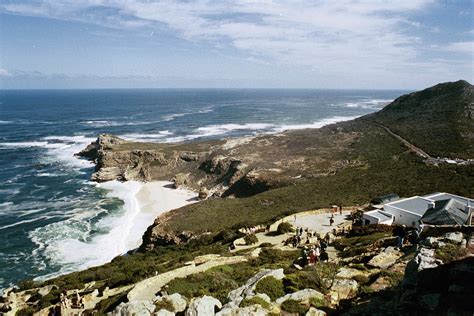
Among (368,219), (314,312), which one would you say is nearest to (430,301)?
(314,312)

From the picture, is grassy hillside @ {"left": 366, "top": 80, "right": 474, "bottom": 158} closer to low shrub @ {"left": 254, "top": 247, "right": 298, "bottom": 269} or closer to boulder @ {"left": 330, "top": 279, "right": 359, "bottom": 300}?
low shrub @ {"left": 254, "top": 247, "right": 298, "bottom": 269}

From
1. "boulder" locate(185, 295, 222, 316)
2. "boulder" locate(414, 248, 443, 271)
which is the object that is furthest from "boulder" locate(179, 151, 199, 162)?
"boulder" locate(414, 248, 443, 271)

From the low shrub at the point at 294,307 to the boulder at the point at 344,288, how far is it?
6.31 feet

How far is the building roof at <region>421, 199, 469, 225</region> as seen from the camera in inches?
929

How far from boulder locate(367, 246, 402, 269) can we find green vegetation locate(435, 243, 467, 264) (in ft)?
14.4

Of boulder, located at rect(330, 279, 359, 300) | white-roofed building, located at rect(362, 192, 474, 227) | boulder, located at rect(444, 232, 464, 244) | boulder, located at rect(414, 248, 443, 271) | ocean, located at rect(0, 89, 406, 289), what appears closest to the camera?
boulder, located at rect(414, 248, 443, 271)

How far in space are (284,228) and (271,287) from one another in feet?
51.3

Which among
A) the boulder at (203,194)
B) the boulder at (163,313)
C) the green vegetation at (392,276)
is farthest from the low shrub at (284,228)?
the boulder at (203,194)

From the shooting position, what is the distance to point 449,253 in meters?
12.2

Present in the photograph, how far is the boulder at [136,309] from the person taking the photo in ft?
42.8

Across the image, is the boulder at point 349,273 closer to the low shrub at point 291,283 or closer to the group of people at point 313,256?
the low shrub at point 291,283

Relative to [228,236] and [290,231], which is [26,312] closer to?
[228,236]

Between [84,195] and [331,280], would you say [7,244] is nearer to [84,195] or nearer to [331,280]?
[84,195]

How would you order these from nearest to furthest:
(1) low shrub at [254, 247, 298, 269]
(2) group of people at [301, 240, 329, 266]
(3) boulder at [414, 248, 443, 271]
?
1. (3) boulder at [414, 248, 443, 271]
2. (2) group of people at [301, 240, 329, 266]
3. (1) low shrub at [254, 247, 298, 269]
